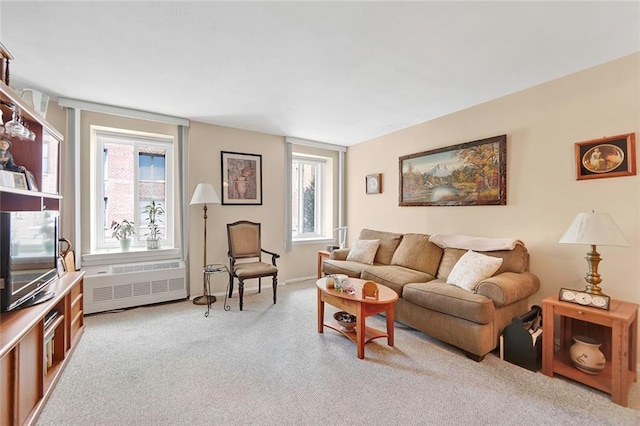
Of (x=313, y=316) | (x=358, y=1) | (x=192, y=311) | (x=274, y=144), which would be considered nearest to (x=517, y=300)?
(x=313, y=316)

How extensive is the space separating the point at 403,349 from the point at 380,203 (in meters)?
2.46

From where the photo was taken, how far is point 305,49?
2.11 metres

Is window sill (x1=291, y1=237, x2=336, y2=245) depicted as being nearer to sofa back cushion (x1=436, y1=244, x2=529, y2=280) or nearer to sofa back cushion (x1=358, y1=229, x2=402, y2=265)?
sofa back cushion (x1=358, y1=229, x2=402, y2=265)

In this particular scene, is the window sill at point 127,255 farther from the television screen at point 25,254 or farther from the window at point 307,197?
the window at point 307,197

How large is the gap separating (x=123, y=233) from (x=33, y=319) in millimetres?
2211

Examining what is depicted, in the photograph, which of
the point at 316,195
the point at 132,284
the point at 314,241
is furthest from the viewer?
the point at 316,195

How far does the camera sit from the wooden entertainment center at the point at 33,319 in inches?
55.5

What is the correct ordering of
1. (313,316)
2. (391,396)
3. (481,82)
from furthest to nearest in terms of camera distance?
(313,316) → (481,82) → (391,396)

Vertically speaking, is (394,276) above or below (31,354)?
above

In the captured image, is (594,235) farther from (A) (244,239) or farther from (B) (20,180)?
(B) (20,180)

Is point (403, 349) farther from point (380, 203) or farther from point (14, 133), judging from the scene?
point (14, 133)

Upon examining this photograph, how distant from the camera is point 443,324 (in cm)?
246

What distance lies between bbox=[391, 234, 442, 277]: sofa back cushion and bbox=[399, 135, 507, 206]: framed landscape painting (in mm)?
526

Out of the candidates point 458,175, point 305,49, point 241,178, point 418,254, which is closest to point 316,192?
point 241,178
